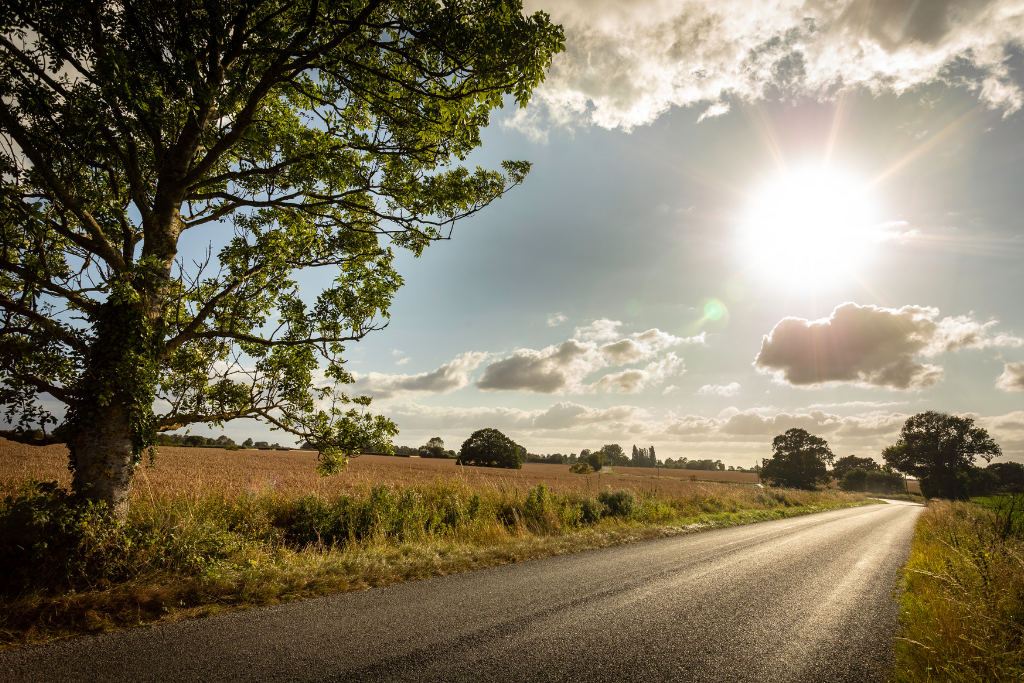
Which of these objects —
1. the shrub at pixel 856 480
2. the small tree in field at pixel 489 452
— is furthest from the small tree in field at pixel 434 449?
the shrub at pixel 856 480

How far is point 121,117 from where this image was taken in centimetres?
620

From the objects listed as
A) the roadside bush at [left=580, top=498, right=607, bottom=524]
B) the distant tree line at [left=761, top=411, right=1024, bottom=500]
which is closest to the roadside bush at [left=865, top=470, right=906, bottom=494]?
the distant tree line at [left=761, top=411, right=1024, bottom=500]

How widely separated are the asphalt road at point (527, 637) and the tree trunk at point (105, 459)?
8.49ft

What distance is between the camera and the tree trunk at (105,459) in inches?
250

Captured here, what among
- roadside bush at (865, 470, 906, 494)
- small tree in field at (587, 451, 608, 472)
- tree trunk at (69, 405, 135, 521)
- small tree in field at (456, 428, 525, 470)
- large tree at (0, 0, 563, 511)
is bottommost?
roadside bush at (865, 470, 906, 494)

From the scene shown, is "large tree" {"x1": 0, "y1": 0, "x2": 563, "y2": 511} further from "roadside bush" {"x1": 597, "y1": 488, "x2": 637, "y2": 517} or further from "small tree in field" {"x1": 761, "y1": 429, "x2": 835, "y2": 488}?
"small tree in field" {"x1": 761, "y1": 429, "x2": 835, "y2": 488}

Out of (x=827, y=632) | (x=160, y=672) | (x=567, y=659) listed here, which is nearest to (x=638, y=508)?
(x=827, y=632)

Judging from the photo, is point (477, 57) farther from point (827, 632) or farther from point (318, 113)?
point (827, 632)

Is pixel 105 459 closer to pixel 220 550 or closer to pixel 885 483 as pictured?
pixel 220 550

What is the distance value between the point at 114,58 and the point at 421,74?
4266mm

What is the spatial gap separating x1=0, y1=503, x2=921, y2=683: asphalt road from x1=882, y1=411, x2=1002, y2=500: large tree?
3829 inches

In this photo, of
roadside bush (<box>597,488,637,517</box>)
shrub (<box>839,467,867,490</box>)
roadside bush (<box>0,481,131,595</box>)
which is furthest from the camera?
shrub (<box>839,467,867,490</box>)

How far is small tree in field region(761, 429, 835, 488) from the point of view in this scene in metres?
84.2

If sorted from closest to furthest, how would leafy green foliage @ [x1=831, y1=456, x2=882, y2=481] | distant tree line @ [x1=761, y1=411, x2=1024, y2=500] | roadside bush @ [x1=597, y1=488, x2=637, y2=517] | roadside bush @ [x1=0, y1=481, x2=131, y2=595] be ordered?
1. roadside bush @ [x1=0, y1=481, x2=131, y2=595]
2. roadside bush @ [x1=597, y1=488, x2=637, y2=517]
3. distant tree line @ [x1=761, y1=411, x2=1024, y2=500]
4. leafy green foliage @ [x1=831, y1=456, x2=882, y2=481]
